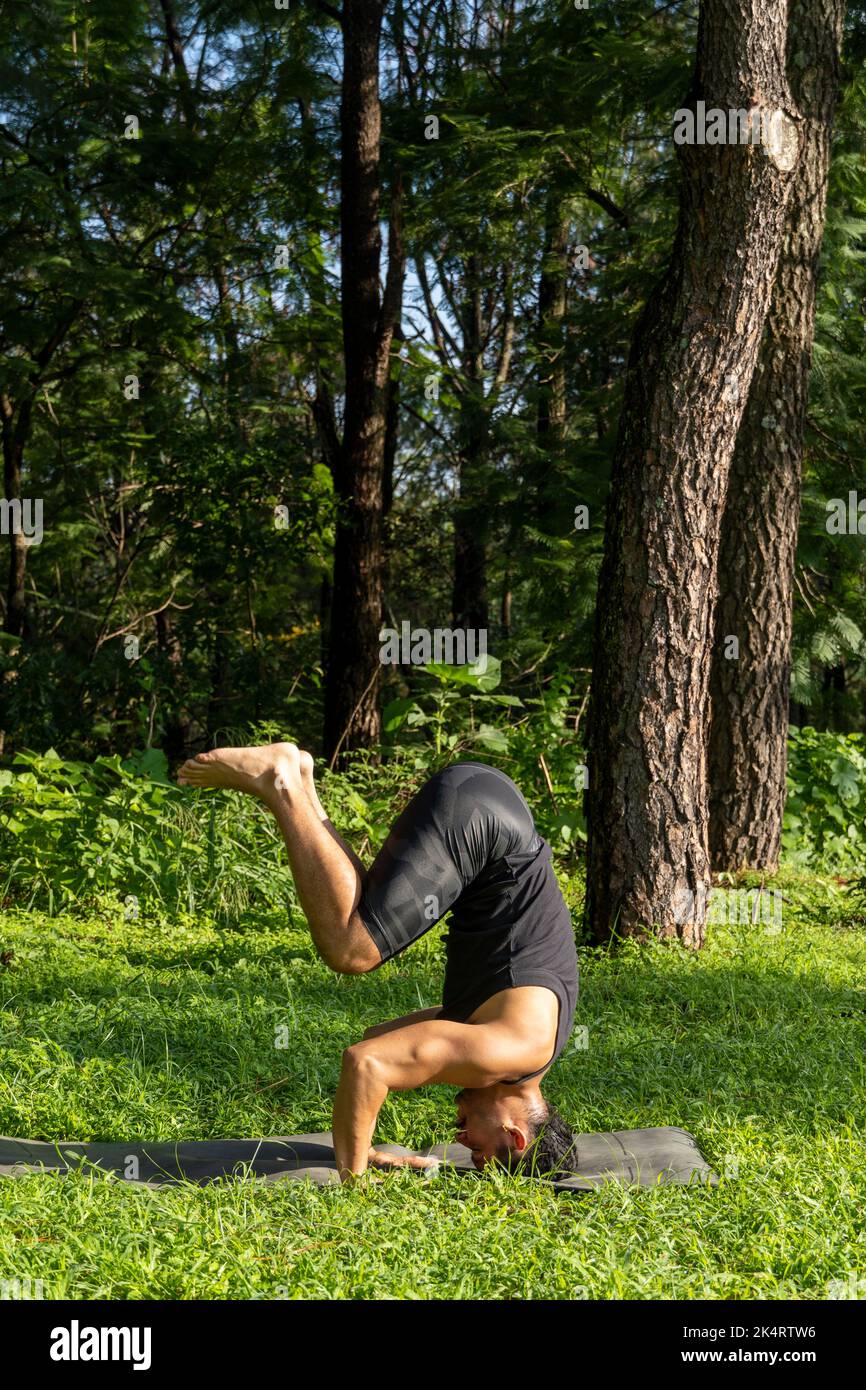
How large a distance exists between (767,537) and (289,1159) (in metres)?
5.67

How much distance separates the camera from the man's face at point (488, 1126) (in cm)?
365

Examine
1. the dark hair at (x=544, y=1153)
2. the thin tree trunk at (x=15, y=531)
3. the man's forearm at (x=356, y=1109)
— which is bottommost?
the dark hair at (x=544, y=1153)

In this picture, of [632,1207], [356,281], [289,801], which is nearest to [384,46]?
[356,281]

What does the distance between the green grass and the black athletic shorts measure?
60 centimetres

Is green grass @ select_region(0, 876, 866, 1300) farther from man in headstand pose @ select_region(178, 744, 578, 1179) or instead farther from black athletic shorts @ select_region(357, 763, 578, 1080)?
black athletic shorts @ select_region(357, 763, 578, 1080)

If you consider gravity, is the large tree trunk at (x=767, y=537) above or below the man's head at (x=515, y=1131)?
above


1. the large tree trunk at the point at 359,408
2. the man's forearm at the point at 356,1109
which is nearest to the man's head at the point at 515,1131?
the man's forearm at the point at 356,1109

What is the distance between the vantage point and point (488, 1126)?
3.68 metres

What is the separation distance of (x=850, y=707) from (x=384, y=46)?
9177 millimetres

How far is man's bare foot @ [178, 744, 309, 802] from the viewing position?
11.9 ft

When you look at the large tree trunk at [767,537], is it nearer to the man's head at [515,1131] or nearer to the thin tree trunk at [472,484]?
the thin tree trunk at [472,484]

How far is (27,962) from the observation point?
625 cm

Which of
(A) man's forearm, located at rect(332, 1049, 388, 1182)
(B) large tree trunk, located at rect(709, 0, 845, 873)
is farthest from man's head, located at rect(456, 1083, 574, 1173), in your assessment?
(B) large tree trunk, located at rect(709, 0, 845, 873)

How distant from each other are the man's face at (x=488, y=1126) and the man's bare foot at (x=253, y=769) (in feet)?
3.52
